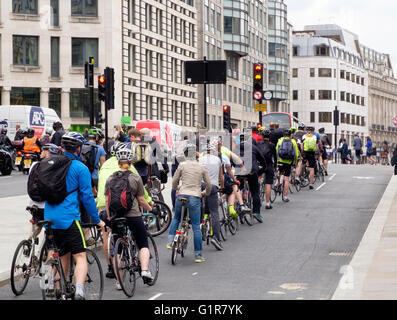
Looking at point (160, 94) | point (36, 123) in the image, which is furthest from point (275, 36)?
point (36, 123)

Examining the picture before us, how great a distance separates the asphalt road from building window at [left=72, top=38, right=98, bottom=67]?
37883 millimetres

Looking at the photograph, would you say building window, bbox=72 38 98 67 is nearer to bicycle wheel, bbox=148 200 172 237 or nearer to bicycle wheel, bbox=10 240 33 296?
bicycle wheel, bbox=148 200 172 237

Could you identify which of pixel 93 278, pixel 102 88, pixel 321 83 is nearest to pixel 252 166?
pixel 102 88

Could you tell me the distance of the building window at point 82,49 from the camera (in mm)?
56656

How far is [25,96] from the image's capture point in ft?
181

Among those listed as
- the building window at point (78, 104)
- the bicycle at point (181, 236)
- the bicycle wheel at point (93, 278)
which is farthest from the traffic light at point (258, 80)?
the building window at point (78, 104)

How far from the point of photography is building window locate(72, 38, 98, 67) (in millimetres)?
56656

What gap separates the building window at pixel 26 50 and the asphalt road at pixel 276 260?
38020 mm

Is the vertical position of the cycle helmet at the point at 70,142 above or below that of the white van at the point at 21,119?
below

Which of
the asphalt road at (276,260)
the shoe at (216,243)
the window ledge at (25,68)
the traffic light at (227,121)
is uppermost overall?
the window ledge at (25,68)

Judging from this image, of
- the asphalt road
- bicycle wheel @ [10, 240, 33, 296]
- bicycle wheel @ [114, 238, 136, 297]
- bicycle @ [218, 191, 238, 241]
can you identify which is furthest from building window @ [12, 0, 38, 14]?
bicycle wheel @ [114, 238, 136, 297]

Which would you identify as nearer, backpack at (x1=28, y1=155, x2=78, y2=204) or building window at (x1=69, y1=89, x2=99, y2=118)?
backpack at (x1=28, y1=155, x2=78, y2=204)

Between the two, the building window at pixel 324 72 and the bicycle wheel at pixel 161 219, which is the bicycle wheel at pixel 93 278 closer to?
the bicycle wheel at pixel 161 219

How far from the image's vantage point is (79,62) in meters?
56.7
